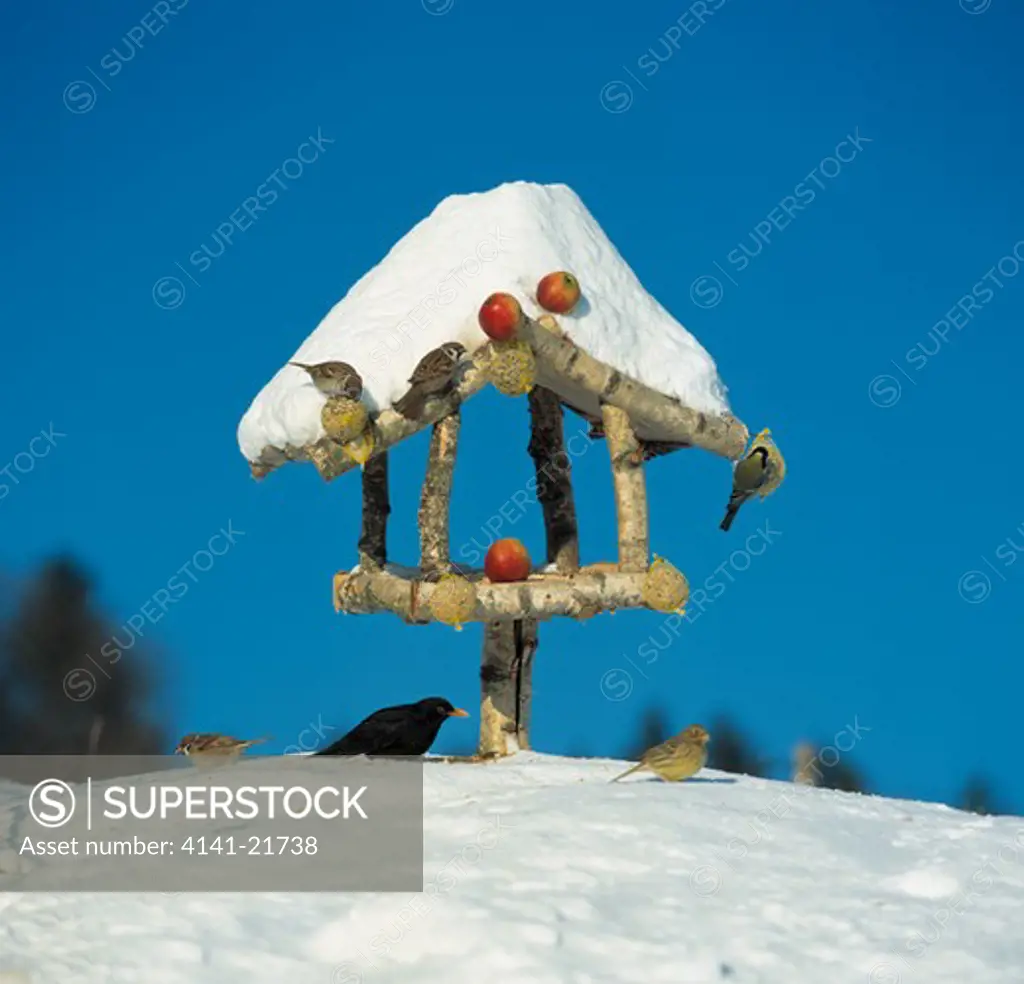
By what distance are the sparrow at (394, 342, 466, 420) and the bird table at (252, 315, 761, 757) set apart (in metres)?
0.08

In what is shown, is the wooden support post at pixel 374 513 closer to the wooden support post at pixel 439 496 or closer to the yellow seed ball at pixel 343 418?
the wooden support post at pixel 439 496

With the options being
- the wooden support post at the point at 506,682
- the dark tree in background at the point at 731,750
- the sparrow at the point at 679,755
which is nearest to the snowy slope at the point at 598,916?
the sparrow at the point at 679,755

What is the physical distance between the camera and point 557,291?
30.1 feet

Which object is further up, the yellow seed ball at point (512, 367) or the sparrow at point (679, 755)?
the yellow seed ball at point (512, 367)

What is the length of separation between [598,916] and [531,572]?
4.69 metres

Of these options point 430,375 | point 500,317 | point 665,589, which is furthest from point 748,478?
point 430,375

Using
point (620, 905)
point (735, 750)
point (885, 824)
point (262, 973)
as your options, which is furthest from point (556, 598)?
point (735, 750)

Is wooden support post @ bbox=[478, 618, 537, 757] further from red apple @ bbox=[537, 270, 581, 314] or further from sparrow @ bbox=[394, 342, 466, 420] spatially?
red apple @ bbox=[537, 270, 581, 314]

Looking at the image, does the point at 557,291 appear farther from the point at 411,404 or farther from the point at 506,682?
the point at 506,682

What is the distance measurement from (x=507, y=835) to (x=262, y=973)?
1.63 metres

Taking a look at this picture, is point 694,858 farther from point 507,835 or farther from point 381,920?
point 381,920

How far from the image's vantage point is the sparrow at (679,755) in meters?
7.91

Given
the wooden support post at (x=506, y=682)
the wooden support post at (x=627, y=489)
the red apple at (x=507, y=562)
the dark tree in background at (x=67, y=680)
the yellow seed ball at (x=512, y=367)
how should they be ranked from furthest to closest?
1. the dark tree in background at (x=67, y=680)
2. the wooden support post at (x=506, y=682)
3. the wooden support post at (x=627, y=489)
4. the red apple at (x=507, y=562)
5. the yellow seed ball at (x=512, y=367)

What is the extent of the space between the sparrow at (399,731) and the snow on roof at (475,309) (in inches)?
68.1
